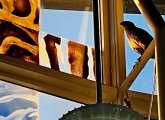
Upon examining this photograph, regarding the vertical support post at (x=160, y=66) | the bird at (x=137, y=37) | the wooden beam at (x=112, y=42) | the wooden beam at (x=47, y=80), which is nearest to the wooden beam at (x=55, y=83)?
the wooden beam at (x=47, y=80)

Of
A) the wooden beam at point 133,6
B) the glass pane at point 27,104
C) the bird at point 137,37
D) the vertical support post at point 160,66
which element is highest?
the vertical support post at point 160,66

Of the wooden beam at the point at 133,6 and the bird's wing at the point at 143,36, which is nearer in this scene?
the bird's wing at the point at 143,36

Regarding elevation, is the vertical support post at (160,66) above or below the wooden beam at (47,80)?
above

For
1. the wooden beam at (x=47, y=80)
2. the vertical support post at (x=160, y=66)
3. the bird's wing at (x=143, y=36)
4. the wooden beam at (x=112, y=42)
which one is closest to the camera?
the vertical support post at (x=160, y=66)

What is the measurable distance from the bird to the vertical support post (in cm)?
126

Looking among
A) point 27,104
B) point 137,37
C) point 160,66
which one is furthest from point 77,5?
point 160,66

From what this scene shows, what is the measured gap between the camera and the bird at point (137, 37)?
1.99 meters

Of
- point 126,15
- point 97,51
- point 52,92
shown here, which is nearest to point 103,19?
point 126,15

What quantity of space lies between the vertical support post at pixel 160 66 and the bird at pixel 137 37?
4.14ft

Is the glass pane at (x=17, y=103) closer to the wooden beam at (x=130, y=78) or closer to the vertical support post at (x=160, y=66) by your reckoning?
the wooden beam at (x=130, y=78)

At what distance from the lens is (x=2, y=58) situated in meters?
1.87

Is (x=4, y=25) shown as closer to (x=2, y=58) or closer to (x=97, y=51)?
(x=2, y=58)

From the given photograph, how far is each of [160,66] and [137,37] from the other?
138 cm

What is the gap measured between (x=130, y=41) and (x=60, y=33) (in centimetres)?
33
